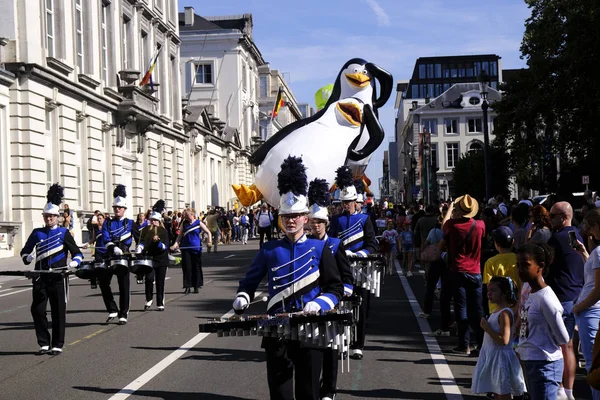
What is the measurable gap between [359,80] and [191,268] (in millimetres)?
6226

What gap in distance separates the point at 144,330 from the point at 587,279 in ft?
24.8

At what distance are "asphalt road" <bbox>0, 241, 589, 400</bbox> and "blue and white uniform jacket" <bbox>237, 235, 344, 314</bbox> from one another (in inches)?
87.9

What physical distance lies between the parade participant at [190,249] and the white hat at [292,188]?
1226 centimetres

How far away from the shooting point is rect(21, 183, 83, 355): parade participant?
1134 cm

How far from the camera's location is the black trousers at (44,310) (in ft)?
37.1

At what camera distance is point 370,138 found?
69.6 ft

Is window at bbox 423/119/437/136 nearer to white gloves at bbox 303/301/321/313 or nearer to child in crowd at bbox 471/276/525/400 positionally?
child in crowd at bbox 471/276/525/400

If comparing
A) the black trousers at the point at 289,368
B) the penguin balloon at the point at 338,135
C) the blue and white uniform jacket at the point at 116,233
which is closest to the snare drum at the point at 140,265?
the blue and white uniform jacket at the point at 116,233

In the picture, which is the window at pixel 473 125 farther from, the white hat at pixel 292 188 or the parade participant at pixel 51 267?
the white hat at pixel 292 188

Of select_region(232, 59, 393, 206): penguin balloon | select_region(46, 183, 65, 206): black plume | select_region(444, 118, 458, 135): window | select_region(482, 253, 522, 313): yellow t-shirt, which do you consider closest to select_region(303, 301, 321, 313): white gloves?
select_region(482, 253, 522, 313): yellow t-shirt

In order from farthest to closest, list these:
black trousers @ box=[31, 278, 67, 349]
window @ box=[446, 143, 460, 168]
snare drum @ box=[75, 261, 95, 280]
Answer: window @ box=[446, 143, 460, 168], snare drum @ box=[75, 261, 95, 280], black trousers @ box=[31, 278, 67, 349]

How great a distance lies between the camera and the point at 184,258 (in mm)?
18641

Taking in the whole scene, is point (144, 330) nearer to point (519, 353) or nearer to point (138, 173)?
point (519, 353)

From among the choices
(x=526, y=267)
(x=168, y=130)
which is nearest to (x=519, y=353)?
(x=526, y=267)
